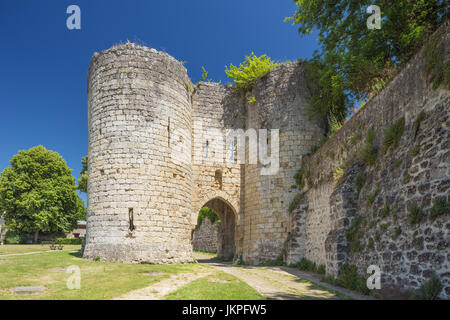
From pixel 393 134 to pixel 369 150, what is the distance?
960mm

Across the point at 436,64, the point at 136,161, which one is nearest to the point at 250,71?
the point at 136,161

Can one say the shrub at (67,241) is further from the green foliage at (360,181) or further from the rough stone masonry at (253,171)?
the green foliage at (360,181)

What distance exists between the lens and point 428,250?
17.3ft

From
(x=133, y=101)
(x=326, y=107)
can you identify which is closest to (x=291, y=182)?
(x=326, y=107)

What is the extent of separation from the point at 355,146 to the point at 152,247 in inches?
304

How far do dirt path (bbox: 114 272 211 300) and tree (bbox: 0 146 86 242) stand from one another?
2307 centimetres

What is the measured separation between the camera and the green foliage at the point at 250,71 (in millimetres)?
17094

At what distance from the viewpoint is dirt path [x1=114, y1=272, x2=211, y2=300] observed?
6.04 meters

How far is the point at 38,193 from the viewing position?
2833 centimetres


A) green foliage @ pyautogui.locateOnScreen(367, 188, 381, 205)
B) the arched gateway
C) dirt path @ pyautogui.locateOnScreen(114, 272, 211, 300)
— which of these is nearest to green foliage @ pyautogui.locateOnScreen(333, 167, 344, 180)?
green foliage @ pyautogui.locateOnScreen(367, 188, 381, 205)

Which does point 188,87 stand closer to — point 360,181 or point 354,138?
point 354,138

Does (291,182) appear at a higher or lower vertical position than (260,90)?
lower

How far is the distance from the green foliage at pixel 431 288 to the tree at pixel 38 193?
28.5m
